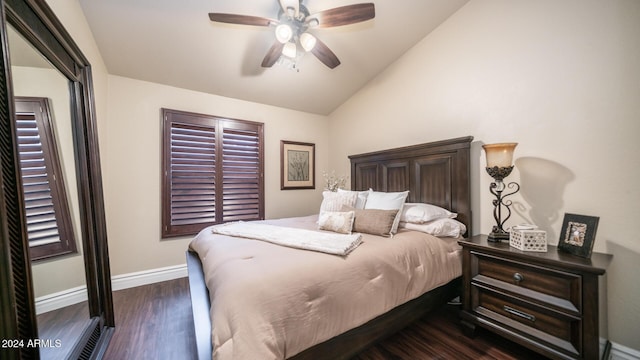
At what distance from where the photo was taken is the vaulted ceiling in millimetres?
2043

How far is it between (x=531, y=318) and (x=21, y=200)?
2855mm

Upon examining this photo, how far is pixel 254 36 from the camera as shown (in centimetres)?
243

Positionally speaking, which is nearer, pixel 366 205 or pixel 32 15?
pixel 32 15

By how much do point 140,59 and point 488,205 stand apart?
3.92 m

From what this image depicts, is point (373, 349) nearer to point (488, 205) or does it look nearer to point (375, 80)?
point (488, 205)

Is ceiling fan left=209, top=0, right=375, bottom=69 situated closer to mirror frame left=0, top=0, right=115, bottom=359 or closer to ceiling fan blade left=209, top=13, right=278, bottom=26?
ceiling fan blade left=209, top=13, right=278, bottom=26

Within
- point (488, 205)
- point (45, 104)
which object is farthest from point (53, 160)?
point (488, 205)

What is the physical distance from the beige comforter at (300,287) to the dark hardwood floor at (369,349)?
0.38 m

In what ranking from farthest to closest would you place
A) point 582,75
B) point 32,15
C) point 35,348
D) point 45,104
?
point 582,75
point 45,104
point 32,15
point 35,348

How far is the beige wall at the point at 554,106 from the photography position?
4.85 ft

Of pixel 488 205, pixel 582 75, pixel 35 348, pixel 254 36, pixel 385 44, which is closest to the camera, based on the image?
pixel 35 348

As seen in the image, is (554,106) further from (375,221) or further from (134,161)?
(134,161)

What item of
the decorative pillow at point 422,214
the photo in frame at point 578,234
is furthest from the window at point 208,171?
the photo in frame at point 578,234

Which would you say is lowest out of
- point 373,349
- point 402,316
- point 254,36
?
point 373,349
